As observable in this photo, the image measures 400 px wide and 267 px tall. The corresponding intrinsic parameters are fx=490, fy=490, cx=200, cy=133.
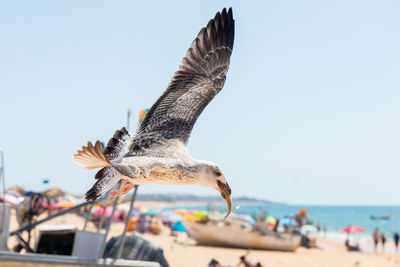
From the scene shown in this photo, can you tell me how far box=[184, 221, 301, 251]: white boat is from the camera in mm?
22188

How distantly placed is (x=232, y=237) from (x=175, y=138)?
59.1 feet

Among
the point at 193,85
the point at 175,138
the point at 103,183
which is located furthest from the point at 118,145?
the point at 193,85

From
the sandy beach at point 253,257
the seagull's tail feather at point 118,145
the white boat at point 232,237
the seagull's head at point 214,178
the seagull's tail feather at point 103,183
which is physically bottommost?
the sandy beach at point 253,257

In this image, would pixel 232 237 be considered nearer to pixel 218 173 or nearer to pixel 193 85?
pixel 193 85

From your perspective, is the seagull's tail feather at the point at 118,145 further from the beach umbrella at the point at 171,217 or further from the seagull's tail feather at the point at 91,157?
the beach umbrella at the point at 171,217

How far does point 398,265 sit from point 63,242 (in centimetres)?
1731

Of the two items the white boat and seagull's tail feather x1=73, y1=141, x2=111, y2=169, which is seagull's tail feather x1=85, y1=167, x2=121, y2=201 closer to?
seagull's tail feather x1=73, y1=141, x2=111, y2=169

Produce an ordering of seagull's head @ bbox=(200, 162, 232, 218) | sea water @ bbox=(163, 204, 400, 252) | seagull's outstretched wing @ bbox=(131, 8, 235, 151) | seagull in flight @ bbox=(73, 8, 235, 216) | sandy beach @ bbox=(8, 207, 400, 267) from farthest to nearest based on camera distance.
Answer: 1. sea water @ bbox=(163, 204, 400, 252)
2. sandy beach @ bbox=(8, 207, 400, 267)
3. seagull's outstretched wing @ bbox=(131, 8, 235, 151)
4. seagull's head @ bbox=(200, 162, 232, 218)
5. seagull in flight @ bbox=(73, 8, 235, 216)

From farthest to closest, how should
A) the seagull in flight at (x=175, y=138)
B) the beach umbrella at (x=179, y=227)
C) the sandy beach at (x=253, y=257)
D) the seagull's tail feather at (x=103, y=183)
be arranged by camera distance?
the beach umbrella at (x=179, y=227), the sandy beach at (x=253, y=257), the seagull in flight at (x=175, y=138), the seagull's tail feather at (x=103, y=183)

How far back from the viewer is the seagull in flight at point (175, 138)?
3703 millimetres

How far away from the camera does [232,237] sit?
22234 mm

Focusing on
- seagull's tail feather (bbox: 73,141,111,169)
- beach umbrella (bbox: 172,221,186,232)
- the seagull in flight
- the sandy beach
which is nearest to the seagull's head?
the seagull in flight

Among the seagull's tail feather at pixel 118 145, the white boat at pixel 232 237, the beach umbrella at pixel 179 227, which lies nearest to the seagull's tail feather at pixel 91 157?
the seagull's tail feather at pixel 118 145

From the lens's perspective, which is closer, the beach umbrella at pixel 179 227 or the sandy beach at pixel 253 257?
the sandy beach at pixel 253 257
